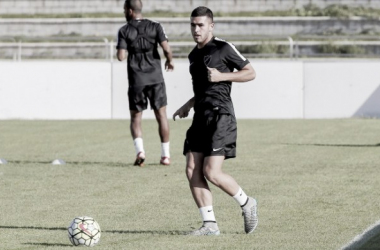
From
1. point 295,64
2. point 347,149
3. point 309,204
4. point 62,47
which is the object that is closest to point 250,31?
point 62,47

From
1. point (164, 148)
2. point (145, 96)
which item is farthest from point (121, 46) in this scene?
point (164, 148)

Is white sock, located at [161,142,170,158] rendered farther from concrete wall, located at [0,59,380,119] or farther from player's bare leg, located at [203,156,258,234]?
concrete wall, located at [0,59,380,119]

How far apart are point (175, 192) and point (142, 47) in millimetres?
3506

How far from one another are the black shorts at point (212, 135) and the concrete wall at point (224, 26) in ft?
110

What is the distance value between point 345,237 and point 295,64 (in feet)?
57.6

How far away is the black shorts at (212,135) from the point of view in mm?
8469

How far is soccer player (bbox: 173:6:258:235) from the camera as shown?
845 cm

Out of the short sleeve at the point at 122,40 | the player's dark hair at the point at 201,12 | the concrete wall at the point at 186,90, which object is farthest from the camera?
the concrete wall at the point at 186,90

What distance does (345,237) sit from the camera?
8.29m

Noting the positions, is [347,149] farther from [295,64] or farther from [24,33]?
[24,33]

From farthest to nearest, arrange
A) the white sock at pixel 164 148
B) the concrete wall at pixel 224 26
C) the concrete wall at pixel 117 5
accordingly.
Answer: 1. the concrete wall at pixel 117 5
2. the concrete wall at pixel 224 26
3. the white sock at pixel 164 148

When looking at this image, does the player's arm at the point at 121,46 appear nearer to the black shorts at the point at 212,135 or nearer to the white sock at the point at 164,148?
the white sock at the point at 164,148

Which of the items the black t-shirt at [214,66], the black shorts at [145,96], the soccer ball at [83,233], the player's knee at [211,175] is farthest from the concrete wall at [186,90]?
the soccer ball at [83,233]

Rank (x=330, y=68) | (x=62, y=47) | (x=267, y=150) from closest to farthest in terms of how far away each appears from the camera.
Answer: (x=267, y=150), (x=330, y=68), (x=62, y=47)
